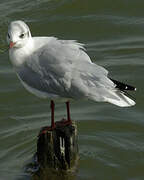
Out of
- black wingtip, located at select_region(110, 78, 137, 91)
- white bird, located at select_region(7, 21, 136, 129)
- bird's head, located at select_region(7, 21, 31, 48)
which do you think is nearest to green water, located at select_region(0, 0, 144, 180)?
white bird, located at select_region(7, 21, 136, 129)

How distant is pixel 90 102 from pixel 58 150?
2.58 metres

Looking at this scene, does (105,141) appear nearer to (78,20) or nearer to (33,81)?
(33,81)

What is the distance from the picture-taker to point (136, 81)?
8.95 meters

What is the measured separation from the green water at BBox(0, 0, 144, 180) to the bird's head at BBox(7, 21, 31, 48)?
1.66 m

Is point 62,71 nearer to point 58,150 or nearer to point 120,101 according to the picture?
point 120,101

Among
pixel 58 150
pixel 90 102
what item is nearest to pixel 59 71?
pixel 58 150

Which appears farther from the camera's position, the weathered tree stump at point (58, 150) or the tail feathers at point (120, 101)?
the weathered tree stump at point (58, 150)

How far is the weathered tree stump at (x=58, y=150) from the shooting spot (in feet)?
19.8

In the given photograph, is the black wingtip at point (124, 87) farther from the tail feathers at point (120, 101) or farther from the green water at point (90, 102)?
the green water at point (90, 102)

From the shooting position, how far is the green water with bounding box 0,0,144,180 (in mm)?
7176

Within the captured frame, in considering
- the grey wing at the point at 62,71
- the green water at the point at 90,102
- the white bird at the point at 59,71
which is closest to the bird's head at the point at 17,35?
the white bird at the point at 59,71

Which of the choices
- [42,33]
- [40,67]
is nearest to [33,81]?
[40,67]

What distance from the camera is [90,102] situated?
28.1ft

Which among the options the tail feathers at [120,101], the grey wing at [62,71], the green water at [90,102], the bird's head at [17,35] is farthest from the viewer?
the green water at [90,102]
